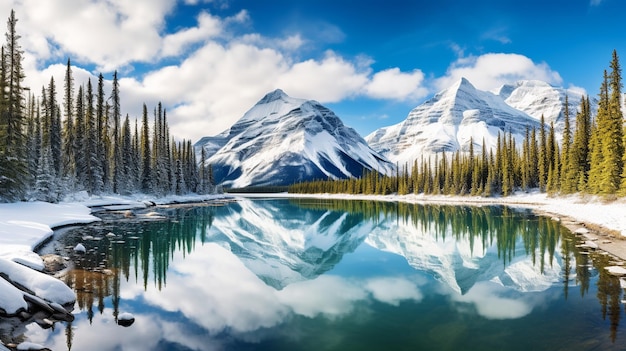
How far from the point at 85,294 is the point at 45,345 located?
5328 mm

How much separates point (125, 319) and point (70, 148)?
6587cm

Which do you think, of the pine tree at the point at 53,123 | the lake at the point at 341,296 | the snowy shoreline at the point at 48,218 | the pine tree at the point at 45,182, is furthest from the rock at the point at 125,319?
the pine tree at the point at 53,123

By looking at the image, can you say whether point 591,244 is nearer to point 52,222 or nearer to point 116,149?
point 52,222

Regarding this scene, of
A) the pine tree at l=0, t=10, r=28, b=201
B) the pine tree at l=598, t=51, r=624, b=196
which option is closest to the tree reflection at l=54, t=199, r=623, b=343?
the pine tree at l=0, t=10, r=28, b=201

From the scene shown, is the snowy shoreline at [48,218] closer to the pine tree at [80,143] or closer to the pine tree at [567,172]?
the pine tree at [567,172]

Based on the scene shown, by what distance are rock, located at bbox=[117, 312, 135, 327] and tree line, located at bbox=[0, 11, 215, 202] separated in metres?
32.4

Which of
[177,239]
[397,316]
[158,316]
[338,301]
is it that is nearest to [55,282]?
[158,316]

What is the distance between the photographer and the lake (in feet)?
37.3

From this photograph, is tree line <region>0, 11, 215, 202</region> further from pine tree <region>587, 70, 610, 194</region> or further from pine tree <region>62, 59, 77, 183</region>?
pine tree <region>587, 70, 610, 194</region>

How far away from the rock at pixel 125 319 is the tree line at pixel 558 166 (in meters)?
52.7

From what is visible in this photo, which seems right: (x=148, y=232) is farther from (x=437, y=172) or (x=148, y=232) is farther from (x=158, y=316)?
(x=437, y=172)

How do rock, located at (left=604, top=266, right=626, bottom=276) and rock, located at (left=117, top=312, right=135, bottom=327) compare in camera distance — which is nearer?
rock, located at (left=117, top=312, right=135, bottom=327)

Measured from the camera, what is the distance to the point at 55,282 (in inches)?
533

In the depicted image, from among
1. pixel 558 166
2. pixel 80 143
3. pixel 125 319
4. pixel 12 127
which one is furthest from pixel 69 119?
pixel 558 166
